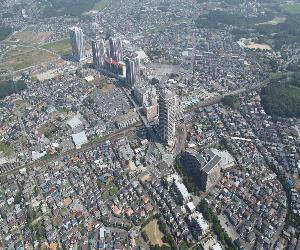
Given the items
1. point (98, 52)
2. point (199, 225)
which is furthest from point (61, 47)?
point (199, 225)

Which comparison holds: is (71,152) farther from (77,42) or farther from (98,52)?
(77,42)

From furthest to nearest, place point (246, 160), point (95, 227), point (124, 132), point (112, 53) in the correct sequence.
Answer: point (112, 53), point (124, 132), point (246, 160), point (95, 227)

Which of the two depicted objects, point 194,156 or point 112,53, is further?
point 112,53

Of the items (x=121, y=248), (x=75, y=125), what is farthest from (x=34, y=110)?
(x=121, y=248)

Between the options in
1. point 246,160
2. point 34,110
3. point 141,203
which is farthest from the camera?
point 34,110

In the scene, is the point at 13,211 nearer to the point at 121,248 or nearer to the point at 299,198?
the point at 121,248

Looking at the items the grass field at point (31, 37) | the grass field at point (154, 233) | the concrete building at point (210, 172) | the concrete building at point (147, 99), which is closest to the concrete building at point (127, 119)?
the concrete building at point (147, 99)
